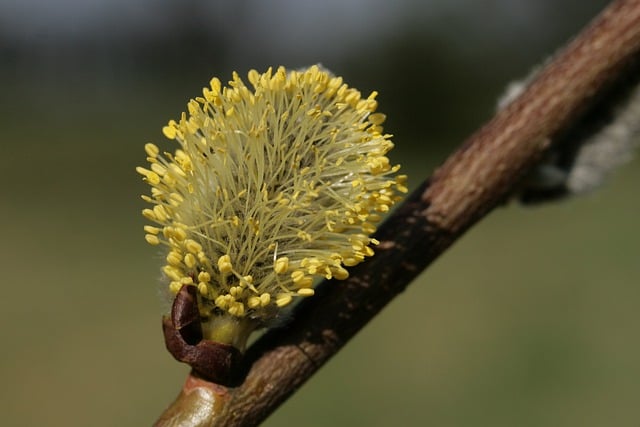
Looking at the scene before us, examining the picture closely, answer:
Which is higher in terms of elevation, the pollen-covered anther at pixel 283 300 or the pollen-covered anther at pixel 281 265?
the pollen-covered anther at pixel 281 265

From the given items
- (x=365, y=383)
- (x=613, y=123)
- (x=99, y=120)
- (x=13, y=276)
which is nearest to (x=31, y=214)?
(x=13, y=276)

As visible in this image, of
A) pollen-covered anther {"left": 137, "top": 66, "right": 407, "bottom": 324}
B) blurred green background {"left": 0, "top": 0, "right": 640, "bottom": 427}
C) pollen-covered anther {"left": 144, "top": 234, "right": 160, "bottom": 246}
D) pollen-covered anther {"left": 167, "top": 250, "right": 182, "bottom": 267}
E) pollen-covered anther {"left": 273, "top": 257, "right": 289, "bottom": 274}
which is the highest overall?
blurred green background {"left": 0, "top": 0, "right": 640, "bottom": 427}

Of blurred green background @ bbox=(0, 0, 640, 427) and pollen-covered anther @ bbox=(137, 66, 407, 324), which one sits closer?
pollen-covered anther @ bbox=(137, 66, 407, 324)

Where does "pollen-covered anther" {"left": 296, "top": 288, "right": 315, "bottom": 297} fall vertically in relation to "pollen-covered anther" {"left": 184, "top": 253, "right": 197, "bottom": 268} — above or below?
above

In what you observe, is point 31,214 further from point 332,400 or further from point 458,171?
point 458,171

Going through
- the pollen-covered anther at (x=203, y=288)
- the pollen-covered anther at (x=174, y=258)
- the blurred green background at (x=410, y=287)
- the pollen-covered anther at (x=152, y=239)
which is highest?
the blurred green background at (x=410, y=287)

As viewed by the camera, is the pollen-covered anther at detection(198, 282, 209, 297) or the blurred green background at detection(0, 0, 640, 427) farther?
the blurred green background at detection(0, 0, 640, 427)
